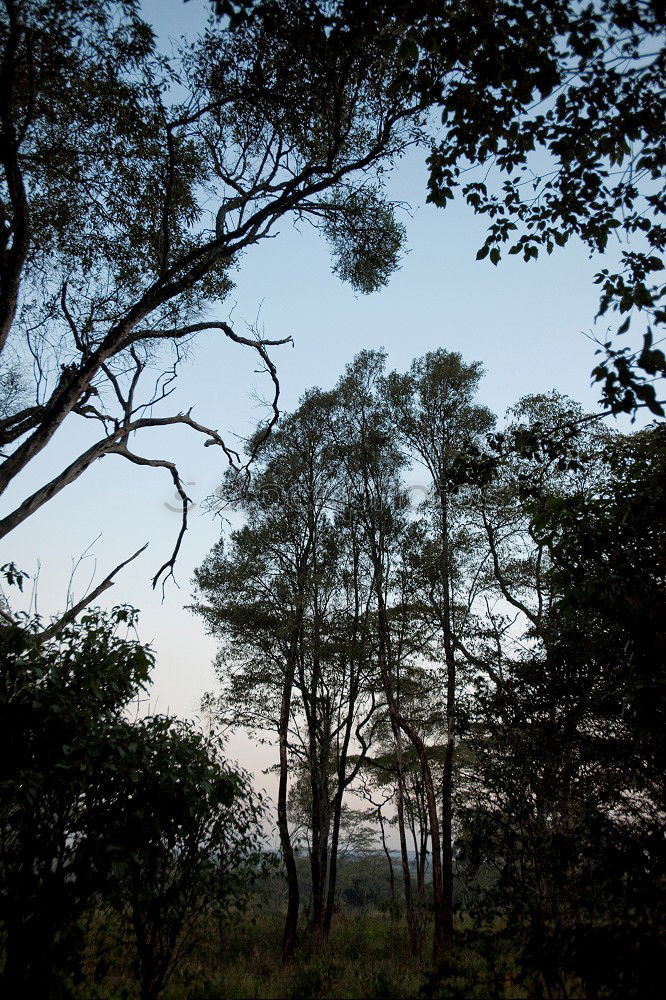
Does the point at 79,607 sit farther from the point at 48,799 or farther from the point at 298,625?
the point at 298,625

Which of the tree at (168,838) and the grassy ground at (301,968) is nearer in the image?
the tree at (168,838)

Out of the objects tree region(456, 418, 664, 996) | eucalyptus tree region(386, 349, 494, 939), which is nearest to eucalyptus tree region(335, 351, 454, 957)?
eucalyptus tree region(386, 349, 494, 939)

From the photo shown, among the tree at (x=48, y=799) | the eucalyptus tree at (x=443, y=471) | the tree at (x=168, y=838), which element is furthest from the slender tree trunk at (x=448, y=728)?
the tree at (x=48, y=799)

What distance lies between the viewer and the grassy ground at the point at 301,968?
529 centimetres

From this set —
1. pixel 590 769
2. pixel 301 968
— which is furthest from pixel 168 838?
pixel 301 968

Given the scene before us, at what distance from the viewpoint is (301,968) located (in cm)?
1090

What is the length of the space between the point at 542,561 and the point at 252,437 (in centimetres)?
725

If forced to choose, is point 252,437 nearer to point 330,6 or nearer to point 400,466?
point 400,466

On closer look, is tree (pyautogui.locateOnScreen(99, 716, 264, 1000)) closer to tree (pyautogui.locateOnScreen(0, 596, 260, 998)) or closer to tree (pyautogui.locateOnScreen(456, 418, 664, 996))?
tree (pyautogui.locateOnScreen(0, 596, 260, 998))

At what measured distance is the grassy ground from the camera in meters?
5.29

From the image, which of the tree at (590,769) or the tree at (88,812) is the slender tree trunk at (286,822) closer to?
the tree at (590,769)

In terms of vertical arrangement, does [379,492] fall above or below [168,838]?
above

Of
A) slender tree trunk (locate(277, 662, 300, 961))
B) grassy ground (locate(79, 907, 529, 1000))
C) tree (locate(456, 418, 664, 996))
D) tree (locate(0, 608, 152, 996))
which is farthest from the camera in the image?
slender tree trunk (locate(277, 662, 300, 961))

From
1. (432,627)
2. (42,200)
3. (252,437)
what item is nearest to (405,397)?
(252,437)
